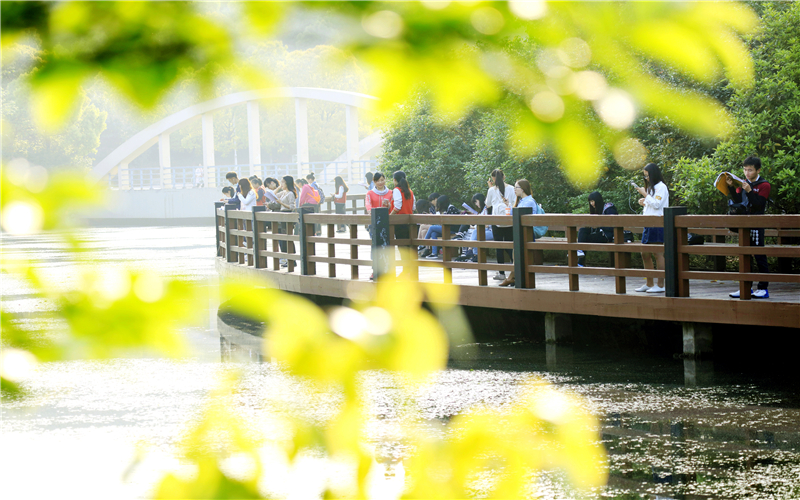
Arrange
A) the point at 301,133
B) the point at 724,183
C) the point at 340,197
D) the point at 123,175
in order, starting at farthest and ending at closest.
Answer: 1. the point at 123,175
2. the point at 301,133
3. the point at 340,197
4. the point at 724,183

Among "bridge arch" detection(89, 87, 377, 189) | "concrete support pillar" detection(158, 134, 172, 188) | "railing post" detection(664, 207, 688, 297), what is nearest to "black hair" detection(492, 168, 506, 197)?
"railing post" detection(664, 207, 688, 297)

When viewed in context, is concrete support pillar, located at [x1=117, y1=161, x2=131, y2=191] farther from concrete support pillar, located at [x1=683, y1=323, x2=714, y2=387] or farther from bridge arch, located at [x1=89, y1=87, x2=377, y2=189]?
concrete support pillar, located at [x1=683, y1=323, x2=714, y2=387]

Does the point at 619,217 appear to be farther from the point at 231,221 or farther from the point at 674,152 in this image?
the point at 231,221

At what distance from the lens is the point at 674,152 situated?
1400 cm

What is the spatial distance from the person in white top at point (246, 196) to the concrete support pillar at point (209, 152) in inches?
1251

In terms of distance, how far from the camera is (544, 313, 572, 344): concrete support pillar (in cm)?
972

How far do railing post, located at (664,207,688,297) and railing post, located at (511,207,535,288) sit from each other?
1.68 metres

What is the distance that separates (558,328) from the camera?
383 inches

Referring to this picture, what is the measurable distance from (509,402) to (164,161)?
45.5 m

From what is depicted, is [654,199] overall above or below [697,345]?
above

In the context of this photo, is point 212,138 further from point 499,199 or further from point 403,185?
point 499,199

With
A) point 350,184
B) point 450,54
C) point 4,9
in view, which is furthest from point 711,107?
point 350,184

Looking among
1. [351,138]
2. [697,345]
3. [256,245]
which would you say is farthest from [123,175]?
[697,345]

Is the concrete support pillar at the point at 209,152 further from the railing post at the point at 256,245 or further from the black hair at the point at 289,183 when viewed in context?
the railing post at the point at 256,245
